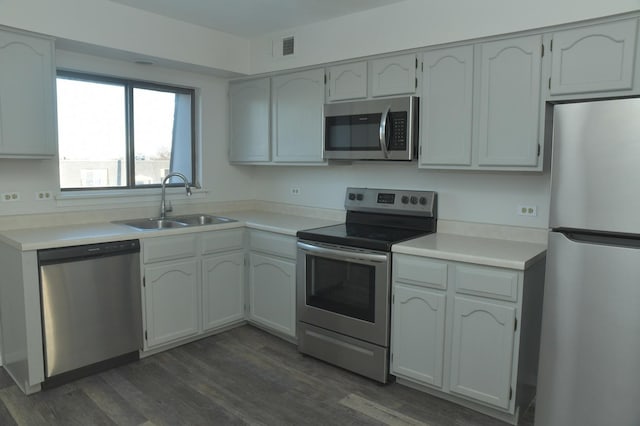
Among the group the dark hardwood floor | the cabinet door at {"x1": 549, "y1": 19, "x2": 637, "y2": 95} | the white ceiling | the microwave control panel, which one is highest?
the white ceiling

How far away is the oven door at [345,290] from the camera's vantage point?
2.91m

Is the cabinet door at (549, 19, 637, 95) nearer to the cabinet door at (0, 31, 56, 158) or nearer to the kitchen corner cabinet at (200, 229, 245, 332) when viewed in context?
the kitchen corner cabinet at (200, 229, 245, 332)

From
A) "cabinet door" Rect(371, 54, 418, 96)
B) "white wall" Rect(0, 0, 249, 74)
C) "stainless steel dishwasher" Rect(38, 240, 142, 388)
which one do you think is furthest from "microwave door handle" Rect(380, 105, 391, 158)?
"stainless steel dishwasher" Rect(38, 240, 142, 388)

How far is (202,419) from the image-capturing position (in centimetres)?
257

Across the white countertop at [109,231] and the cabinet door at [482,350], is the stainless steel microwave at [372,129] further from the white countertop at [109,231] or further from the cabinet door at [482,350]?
the cabinet door at [482,350]

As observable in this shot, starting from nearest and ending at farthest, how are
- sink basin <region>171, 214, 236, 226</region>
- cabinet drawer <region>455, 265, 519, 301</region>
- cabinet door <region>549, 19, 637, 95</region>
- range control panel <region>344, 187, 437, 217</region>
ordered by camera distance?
→ cabinet door <region>549, 19, 637, 95</region>
cabinet drawer <region>455, 265, 519, 301</region>
range control panel <region>344, 187, 437, 217</region>
sink basin <region>171, 214, 236, 226</region>

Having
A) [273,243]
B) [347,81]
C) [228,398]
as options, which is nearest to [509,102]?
[347,81]

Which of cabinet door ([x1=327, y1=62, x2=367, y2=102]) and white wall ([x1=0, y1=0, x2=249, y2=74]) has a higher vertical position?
white wall ([x1=0, y1=0, x2=249, y2=74])

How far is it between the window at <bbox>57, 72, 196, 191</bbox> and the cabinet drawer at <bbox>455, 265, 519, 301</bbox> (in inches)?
107

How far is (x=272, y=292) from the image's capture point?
365cm

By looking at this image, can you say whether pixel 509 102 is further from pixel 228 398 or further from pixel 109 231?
pixel 109 231

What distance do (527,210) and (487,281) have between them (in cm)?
71

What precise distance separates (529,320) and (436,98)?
4.80 feet

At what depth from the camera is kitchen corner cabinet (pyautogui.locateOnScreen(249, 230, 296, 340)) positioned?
3.50 meters
